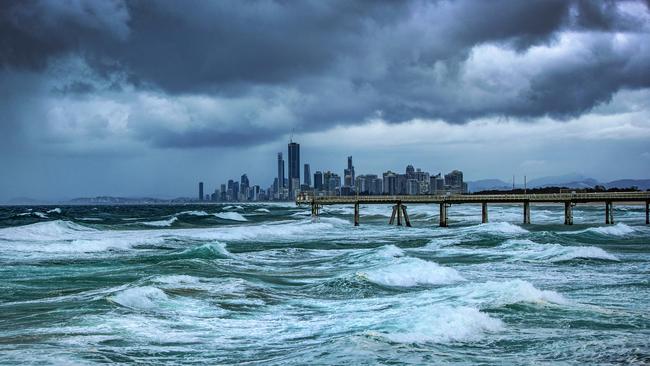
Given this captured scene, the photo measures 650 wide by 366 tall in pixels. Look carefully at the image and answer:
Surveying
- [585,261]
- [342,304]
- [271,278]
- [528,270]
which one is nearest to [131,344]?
[342,304]

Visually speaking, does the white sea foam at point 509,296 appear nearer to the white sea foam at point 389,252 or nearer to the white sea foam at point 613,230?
the white sea foam at point 389,252

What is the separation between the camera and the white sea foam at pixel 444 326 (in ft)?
52.3

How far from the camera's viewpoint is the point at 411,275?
92.6 ft

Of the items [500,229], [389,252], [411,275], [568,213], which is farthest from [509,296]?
[568,213]

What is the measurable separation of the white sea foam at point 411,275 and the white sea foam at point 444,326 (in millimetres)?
8484

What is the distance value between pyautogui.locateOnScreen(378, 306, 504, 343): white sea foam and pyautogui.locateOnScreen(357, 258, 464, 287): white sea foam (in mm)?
8484

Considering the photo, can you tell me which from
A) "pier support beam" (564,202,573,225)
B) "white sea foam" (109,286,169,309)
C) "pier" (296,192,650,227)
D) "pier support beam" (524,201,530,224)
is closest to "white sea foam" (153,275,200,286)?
"white sea foam" (109,286,169,309)

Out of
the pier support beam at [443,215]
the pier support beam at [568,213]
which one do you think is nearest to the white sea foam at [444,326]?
the pier support beam at [568,213]

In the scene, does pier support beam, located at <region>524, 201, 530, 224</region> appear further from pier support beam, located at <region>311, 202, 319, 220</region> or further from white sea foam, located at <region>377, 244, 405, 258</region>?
white sea foam, located at <region>377, 244, 405, 258</region>

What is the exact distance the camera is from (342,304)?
71.7ft

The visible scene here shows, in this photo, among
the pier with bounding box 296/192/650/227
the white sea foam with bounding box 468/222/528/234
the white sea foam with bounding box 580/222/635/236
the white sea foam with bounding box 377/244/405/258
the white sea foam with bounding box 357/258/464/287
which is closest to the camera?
the white sea foam with bounding box 357/258/464/287

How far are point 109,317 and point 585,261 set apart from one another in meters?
24.2

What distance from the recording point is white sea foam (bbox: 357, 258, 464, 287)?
2714 cm

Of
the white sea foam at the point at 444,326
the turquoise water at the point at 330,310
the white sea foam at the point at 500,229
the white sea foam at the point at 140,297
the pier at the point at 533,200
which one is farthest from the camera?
the pier at the point at 533,200
